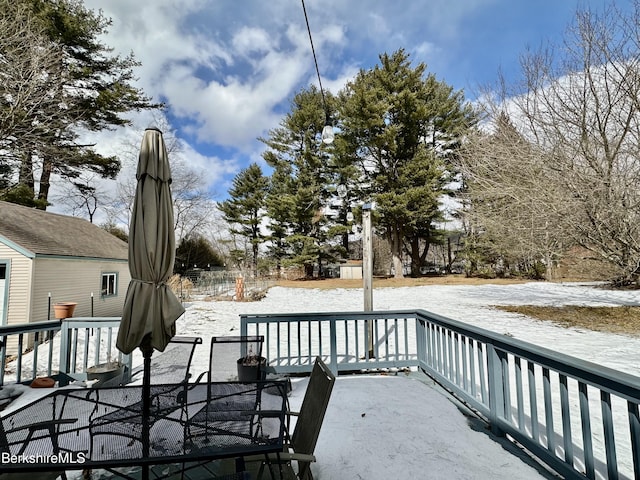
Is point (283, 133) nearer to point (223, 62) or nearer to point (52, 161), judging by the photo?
point (223, 62)

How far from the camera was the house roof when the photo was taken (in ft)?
28.7

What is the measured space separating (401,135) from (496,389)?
18363mm

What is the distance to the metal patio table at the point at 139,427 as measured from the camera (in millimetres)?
1399

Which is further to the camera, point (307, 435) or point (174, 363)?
point (174, 363)

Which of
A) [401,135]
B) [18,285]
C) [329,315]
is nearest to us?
[329,315]

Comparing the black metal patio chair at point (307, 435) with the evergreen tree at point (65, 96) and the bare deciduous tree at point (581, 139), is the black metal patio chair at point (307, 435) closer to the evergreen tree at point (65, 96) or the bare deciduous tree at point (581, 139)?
the bare deciduous tree at point (581, 139)

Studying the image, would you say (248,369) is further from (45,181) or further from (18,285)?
(45,181)

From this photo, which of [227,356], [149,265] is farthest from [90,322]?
[149,265]

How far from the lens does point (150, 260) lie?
1887 millimetres

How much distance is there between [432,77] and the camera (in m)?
18.7

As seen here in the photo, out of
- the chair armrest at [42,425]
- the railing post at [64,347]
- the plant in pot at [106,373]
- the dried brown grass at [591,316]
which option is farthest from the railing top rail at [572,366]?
the dried brown grass at [591,316]

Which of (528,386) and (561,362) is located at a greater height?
(561,362)

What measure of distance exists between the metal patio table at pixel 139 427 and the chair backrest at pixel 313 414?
0.13m

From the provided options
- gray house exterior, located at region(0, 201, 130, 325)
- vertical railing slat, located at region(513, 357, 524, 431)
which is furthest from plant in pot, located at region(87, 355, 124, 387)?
gray house exterior, located at region(0, 201, 130, 325)
